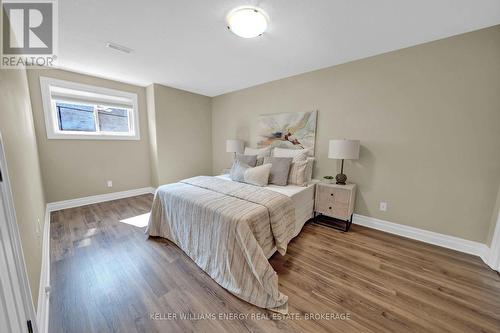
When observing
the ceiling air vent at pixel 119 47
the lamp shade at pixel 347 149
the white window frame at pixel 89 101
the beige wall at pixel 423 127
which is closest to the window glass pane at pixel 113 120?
the white window frame at pixel 89 101

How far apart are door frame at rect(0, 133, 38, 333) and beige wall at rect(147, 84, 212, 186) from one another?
3.04 metres

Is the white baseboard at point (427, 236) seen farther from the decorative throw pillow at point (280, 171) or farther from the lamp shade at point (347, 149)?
the decorative throw pillow at point (280, 171)

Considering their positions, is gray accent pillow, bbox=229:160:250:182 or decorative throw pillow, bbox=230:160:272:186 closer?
decorative throw pillow, bbox=230:160:272:186

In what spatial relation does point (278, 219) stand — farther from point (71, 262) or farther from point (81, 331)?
point (71, 262)

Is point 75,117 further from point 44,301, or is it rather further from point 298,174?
point 298,174

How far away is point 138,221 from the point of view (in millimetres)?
2707

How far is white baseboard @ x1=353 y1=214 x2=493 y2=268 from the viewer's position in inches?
76.7

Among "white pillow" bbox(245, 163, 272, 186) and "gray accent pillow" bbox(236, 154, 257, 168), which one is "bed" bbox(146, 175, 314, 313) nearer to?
"white pillow" bbox(245, 163, 272, 186)

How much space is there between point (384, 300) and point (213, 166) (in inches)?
161

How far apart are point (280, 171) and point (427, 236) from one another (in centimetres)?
196

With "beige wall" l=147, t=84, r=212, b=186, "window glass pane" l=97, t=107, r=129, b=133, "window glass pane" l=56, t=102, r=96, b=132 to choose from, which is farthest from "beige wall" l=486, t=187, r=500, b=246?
"window glass pane" l=56, t=102, r=96, b=132

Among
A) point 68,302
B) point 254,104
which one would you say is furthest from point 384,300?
point 254,104

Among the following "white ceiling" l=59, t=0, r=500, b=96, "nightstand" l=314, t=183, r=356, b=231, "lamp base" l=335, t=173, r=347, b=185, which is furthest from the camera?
"lamp base" l=335, t=173, r=347, b=185

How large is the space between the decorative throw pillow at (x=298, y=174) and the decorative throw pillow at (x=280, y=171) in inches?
3.5
